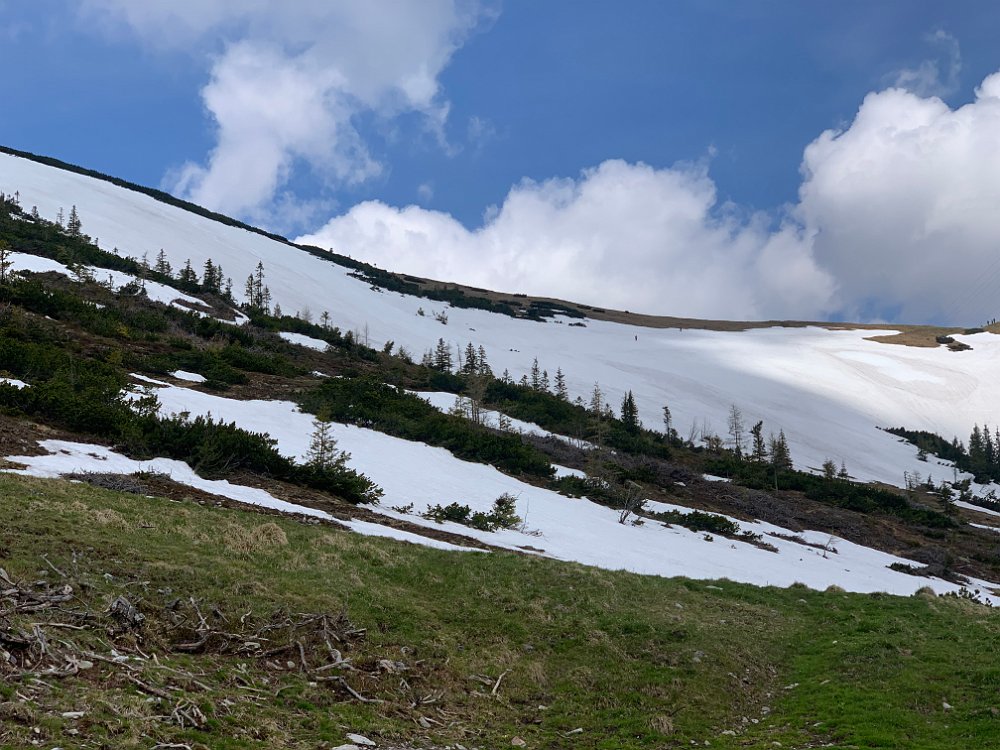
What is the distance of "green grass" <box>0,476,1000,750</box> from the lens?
6.70 m

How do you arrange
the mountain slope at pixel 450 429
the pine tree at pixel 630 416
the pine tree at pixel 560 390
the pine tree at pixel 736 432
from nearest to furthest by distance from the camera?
the mountain slope at pixel 450 429, the pine tree at pixel 630 416, the pine tree at pixel 736 432, the pine tree at pixel 560 390

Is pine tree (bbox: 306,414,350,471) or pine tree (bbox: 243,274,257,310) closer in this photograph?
pine tree (bbox: 306,414,350,471)

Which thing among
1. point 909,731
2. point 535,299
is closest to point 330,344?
point 909,731

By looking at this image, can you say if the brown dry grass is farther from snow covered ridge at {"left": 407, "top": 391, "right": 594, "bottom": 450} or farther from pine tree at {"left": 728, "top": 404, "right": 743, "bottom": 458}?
pine tree at {"left": 728, "top": 404, "right": 743, "bottom": 458}

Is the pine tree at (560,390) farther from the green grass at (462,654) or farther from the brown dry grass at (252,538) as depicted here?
the brown dry grass at (252,538)

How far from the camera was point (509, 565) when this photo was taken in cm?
1515

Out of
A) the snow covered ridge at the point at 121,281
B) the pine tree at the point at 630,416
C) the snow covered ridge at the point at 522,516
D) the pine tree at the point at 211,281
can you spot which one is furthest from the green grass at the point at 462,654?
the pine tree at the point at 211,281

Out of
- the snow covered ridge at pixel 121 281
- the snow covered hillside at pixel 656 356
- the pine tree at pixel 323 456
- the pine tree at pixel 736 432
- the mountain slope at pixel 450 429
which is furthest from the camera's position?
the snow covered hillside at pixel 656 356

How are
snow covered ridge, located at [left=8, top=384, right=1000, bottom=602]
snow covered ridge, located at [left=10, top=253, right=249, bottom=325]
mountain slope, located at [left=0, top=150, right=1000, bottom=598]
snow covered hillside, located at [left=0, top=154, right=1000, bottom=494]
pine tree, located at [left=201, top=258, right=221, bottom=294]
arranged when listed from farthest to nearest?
1. snow covered hillside, located at [left=0, top=154, right=1000, bottom=494]
2. pine tree, located at [left=201, top=258, right=221, bottom=294]
3. snow covered ridge, located at [left=10, top=253, right=249, bottom=325]
4. mountain slope, located at [left=0, top=150, right=1000, bottom=598]
5. snow covered ridge, located at [left=8, top=384, right=1000, bottom=602]

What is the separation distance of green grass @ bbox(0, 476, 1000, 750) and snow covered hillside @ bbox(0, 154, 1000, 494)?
52329 mm

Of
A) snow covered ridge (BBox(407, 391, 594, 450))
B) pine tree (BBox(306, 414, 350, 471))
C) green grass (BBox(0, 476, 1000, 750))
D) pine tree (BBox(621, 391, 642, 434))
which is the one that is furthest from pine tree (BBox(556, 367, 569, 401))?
green grass (BBox(0, 476, 1000, 750))

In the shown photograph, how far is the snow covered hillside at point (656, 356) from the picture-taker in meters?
68.4

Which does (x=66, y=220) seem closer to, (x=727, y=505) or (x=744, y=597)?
(x=727, y=505)

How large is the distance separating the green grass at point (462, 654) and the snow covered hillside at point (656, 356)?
172 feet
